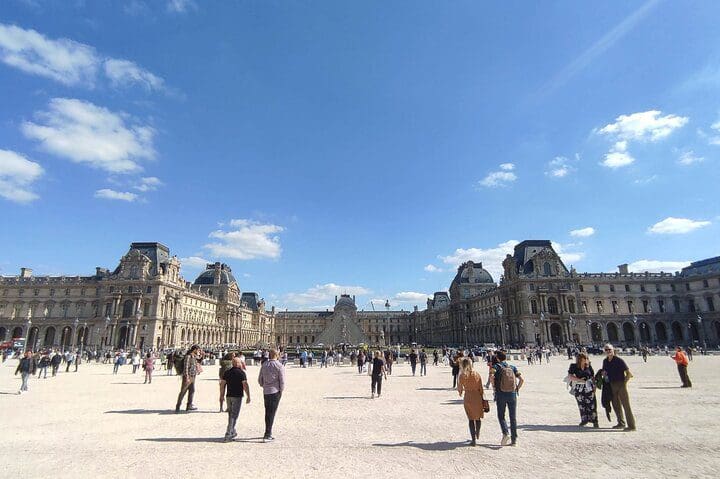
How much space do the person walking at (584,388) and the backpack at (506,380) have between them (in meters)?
2.56

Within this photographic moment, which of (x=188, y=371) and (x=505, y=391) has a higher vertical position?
(x=188, y=371)

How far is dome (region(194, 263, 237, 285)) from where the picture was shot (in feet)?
339

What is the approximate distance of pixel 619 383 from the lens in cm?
929

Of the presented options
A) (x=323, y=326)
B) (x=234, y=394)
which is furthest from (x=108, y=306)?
(x=323, y=326)

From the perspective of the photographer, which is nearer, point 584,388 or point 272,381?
point 272,381

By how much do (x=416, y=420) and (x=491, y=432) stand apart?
234cm

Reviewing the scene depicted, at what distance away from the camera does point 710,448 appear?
785cm

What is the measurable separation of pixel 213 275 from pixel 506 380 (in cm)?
10510

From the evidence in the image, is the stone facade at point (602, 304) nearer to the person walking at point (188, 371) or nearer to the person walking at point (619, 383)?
the person walking at point (619, 383)

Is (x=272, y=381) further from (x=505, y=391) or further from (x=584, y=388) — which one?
(x=584, y=388)

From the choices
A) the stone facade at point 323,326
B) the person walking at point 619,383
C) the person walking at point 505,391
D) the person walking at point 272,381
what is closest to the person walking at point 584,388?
the person walking at point 619,383

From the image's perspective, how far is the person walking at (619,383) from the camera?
9250 mm

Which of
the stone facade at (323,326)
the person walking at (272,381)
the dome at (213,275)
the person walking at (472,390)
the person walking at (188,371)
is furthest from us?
the stone facade at (323,326)

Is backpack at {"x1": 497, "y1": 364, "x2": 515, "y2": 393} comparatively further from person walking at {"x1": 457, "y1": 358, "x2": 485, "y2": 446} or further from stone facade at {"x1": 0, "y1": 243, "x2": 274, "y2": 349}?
stone facade at {"x1": 0, "y1": 243, "x2": 274, "y2": 349}
